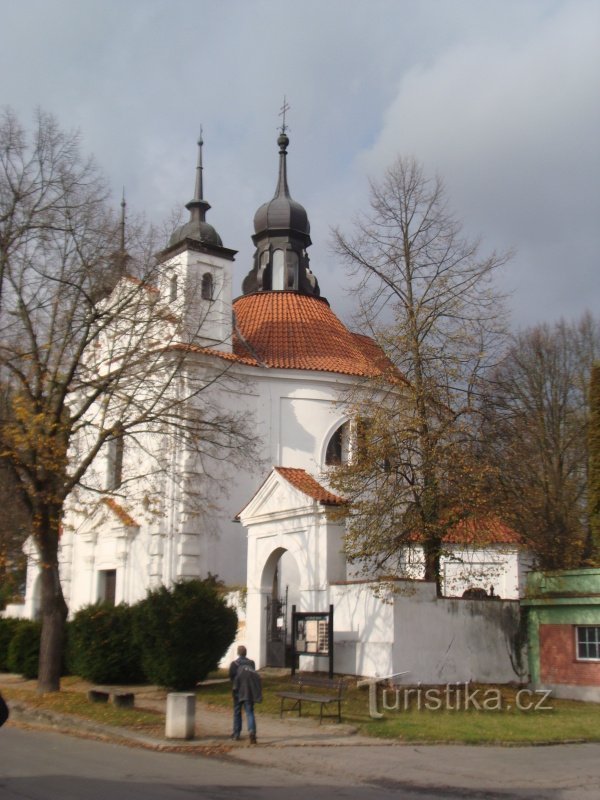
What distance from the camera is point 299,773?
38.9 feet

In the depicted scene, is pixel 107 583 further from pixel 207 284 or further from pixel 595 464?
pixel 595 464

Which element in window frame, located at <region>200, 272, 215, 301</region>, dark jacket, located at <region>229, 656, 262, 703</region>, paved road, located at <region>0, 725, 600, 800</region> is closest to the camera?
paved road, located at <region>0, 725, 600, 800</region>

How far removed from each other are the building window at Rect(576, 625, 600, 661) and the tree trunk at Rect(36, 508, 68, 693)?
37.8 ft

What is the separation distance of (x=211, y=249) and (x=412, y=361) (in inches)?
466

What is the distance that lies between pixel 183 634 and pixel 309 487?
5.33 meters

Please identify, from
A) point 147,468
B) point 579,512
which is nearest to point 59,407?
point 147,468

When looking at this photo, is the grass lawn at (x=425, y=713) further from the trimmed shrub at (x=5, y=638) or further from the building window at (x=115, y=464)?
the building window at (x=115, y=464)

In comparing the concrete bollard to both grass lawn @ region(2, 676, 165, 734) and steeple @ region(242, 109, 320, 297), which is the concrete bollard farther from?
steeple @ region(242, 109, 320, 297)

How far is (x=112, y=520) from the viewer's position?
31344 mm

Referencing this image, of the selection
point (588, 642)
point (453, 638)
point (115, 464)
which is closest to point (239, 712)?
point (453, 638)

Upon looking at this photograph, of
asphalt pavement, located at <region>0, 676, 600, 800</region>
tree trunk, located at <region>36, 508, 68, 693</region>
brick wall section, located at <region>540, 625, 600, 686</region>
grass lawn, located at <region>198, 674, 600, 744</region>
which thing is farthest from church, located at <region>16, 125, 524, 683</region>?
asphalt pavement, located at <region>0, 676, 600, 800</region>

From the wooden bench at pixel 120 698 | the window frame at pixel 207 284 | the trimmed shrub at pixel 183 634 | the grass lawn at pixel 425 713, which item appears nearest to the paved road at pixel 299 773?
the grass lawn at pixel 425 713

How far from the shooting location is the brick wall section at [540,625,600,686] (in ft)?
68.1

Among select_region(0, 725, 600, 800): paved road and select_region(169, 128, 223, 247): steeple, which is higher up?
select_region(169, 128, 223, 247): steeple
